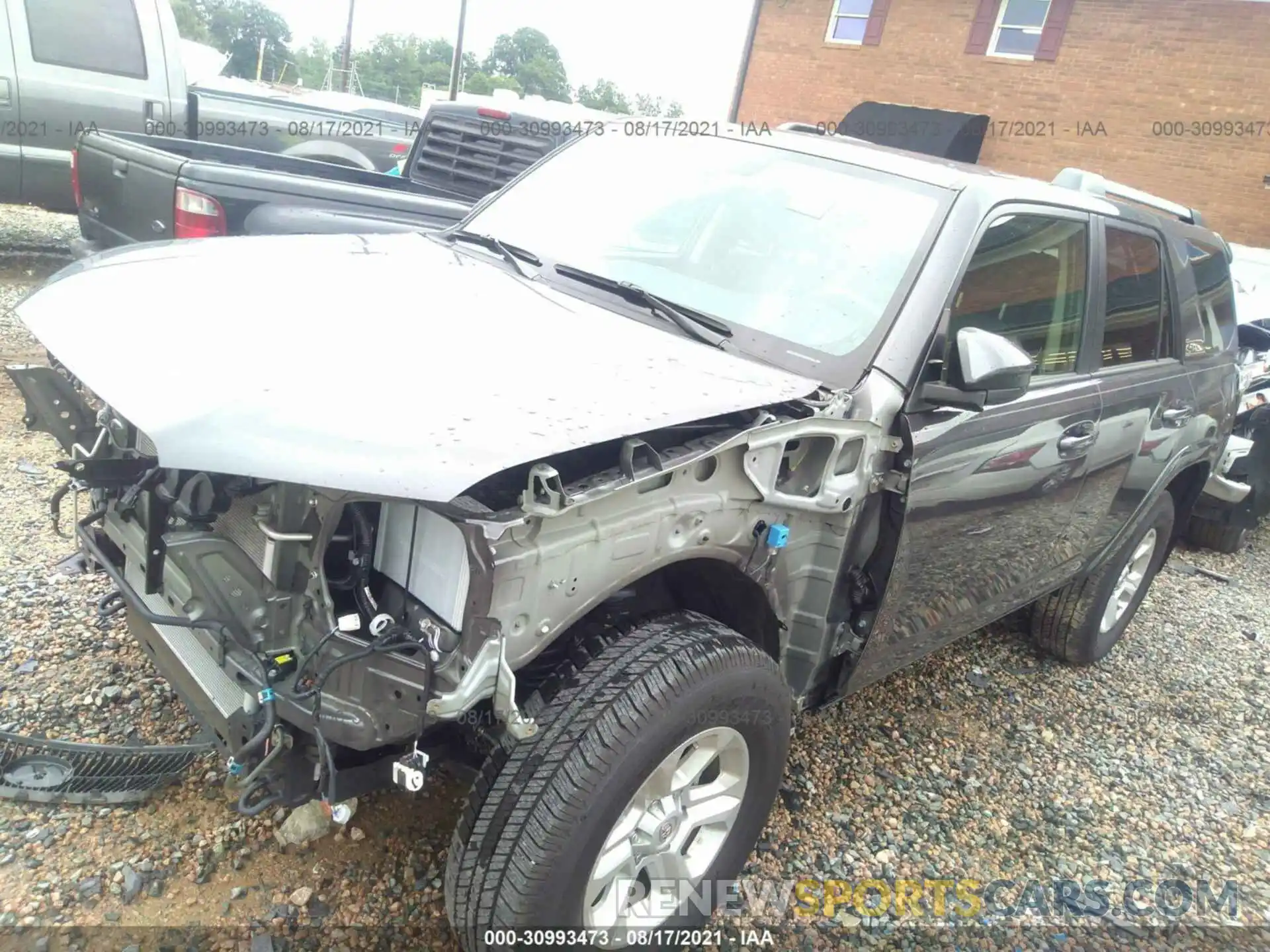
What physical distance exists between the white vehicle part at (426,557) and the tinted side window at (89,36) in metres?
7.31

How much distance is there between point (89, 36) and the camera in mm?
7137

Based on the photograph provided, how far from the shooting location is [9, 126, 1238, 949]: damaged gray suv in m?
1.75

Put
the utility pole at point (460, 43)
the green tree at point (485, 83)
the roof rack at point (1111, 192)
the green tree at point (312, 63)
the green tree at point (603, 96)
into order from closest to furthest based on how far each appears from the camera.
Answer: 1. the roof rack at point (1111, 192)
2. the utility pole at point (460, 43)
3. the green tree at point (312, 63)
4. the green tree at point (485, 83)
5. the green tree at point (603, 96)

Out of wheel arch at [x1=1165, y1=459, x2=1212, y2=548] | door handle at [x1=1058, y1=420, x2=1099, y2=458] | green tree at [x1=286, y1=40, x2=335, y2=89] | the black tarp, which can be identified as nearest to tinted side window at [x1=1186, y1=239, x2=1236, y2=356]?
wheel arch at [x1=1165, y1=459, x2=1212, y2=548]

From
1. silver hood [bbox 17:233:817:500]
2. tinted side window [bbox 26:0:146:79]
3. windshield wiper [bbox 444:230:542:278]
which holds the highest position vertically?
tinted side window [bbox 26:0:146:79]

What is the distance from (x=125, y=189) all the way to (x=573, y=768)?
4.51m

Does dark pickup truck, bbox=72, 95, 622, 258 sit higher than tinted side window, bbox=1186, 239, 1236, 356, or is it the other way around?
tinted side window, bbox=1186, 239, 1236, 356

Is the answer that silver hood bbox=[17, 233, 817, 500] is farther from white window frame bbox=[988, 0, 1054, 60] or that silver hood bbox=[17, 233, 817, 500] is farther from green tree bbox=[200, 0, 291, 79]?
green tree bbox=[200, 0, 291, 79]

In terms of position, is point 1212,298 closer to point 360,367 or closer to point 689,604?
point 689,604

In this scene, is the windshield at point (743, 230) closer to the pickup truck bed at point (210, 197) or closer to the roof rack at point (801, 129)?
the roof rack at point (801, 129)

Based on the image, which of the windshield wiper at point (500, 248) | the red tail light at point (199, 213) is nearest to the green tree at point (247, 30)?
the red tail light at point (199, 213)

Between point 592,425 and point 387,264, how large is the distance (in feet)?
4.54

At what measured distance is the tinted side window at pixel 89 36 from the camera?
275 inches
